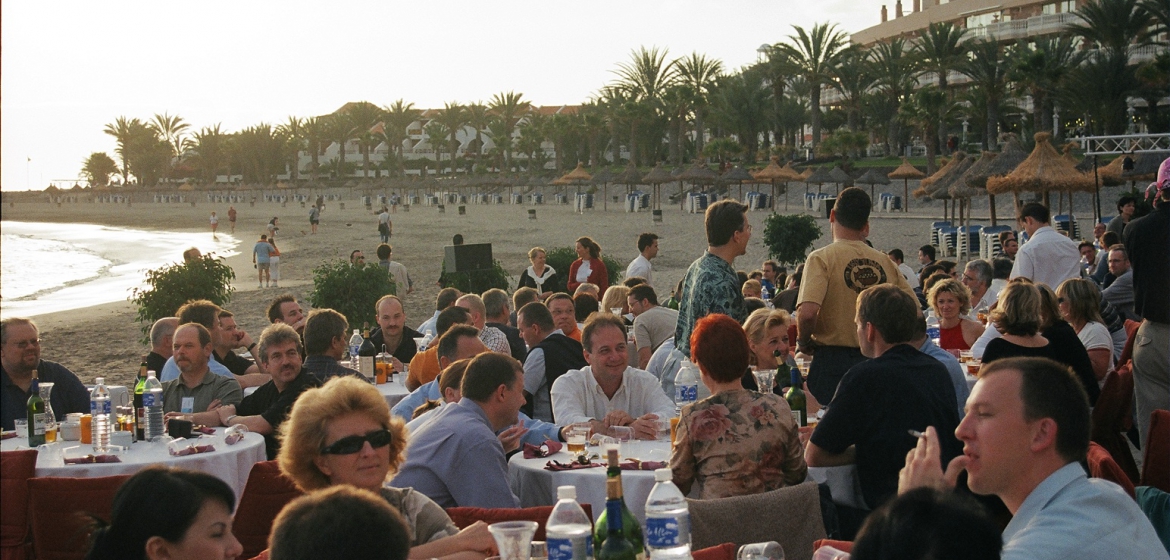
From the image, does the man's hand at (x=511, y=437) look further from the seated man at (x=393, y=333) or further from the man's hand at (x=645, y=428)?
the seated man at (x=393, y=333)

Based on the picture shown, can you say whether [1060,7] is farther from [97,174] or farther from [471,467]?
[97,174]

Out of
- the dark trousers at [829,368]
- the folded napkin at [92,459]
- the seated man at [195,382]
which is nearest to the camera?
the folded napkin at [92,459]

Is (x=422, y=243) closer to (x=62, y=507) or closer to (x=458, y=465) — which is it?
(x=62, y=507)

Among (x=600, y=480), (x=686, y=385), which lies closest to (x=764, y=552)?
(x=600, y=480)

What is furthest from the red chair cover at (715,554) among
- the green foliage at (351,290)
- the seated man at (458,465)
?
the green foliage at (351,290)

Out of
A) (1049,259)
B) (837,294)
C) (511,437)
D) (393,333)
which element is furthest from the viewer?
(1049,259)

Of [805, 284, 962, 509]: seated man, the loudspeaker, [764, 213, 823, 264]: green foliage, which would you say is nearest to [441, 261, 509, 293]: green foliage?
the loudspeaker

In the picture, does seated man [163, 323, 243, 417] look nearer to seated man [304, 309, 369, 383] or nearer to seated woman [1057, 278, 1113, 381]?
seated man [304, 309, 369, 383]

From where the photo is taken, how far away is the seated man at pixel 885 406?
4.34 metres

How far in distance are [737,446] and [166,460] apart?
2833 mm

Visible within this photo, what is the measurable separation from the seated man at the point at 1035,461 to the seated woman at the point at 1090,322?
15.8 ft

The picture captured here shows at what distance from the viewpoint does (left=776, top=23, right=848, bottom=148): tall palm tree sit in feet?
215

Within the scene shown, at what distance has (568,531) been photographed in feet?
9.96

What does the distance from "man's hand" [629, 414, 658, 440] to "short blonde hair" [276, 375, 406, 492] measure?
222 centimetres
